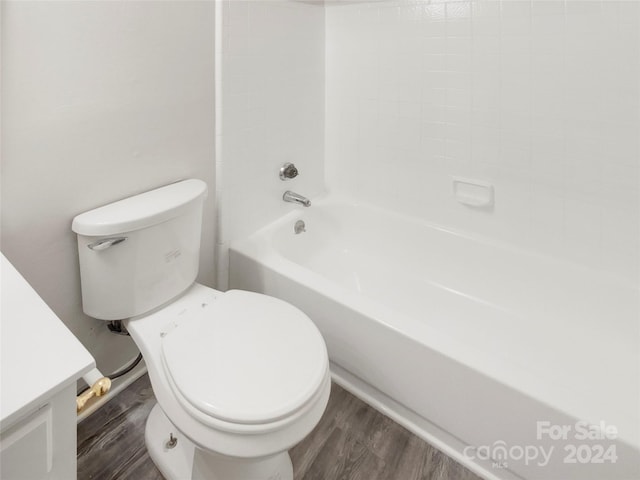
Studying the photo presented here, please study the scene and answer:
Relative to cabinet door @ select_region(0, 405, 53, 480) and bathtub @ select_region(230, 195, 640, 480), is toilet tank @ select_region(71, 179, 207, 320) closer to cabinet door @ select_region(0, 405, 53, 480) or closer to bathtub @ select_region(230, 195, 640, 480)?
bathtub @ select_region(230, 195, 640, 480)

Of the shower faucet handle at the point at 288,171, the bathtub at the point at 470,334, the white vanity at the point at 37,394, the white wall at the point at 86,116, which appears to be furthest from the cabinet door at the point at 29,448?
the shower faucet handle at the point at 288,171

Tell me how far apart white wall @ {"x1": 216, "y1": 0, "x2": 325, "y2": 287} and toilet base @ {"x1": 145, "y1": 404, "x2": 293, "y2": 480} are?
614 mm

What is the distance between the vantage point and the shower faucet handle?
1767 millimetres

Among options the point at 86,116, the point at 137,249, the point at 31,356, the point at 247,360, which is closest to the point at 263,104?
the point at 86,116

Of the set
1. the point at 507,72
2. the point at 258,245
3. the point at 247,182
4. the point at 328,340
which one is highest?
the point at 507,72

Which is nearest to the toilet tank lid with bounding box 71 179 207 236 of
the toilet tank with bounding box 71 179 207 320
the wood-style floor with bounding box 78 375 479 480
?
A: the toilet tank with bounding box 71 179 207 320

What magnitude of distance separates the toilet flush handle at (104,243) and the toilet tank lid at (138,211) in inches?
1.0

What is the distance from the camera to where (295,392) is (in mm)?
896

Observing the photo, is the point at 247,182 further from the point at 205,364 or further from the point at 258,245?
the point at 205,364

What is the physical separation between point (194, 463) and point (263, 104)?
4.34ft

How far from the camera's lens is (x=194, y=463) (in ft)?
3.67

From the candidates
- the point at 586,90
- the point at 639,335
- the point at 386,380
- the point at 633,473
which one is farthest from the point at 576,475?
the point at 586,90

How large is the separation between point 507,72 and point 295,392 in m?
1.37

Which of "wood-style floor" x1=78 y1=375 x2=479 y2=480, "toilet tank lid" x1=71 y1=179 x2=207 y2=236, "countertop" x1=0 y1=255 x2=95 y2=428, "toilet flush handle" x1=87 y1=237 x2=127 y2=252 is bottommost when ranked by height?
"wood-style floor" x1=78 y1=375 x2=479 y2=480
